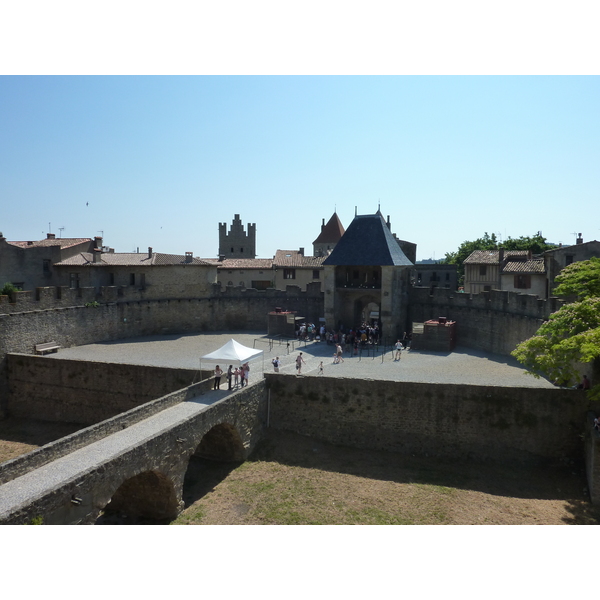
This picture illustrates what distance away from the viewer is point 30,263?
3634cm

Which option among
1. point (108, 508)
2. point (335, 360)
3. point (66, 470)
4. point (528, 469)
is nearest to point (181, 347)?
point (335, 360)

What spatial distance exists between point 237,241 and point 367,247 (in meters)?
40.5

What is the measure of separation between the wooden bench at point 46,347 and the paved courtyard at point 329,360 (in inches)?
15.8

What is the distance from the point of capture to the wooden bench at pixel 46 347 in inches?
1130

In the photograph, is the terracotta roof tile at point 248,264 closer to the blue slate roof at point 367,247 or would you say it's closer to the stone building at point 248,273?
the stone building at point 248,273

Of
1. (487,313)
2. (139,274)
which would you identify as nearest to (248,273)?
(139,274)

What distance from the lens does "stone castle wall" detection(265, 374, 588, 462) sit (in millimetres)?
18484

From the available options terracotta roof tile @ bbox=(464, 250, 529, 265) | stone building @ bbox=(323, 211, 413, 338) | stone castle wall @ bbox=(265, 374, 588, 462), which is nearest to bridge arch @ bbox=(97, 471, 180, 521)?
stone castle wall @ bbox=(265, 374, 588, 462)

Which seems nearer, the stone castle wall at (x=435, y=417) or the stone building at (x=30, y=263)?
the stone castle wall at (x=435, y=417)

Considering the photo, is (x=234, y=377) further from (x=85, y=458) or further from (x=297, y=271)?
(x=297, y=271)

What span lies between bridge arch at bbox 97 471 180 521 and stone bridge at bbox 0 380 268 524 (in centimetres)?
3

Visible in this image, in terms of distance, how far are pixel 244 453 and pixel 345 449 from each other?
4.22m

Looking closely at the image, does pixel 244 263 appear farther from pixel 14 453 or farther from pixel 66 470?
pixel 66 470

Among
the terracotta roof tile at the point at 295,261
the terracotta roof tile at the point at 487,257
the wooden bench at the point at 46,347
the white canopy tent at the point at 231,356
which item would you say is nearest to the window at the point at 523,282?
the terracotta roof tile at the point at 487,257
